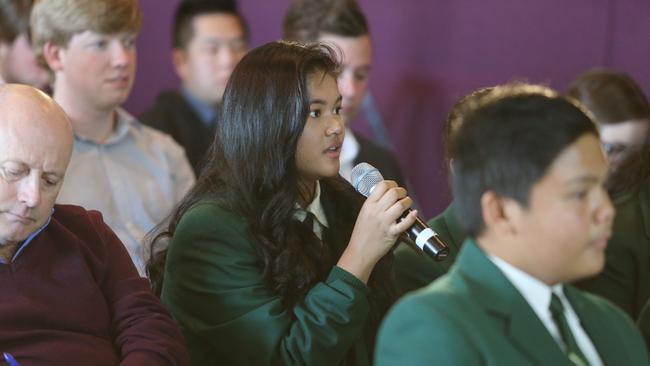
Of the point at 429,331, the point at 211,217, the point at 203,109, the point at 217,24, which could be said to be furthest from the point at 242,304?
the point at 217,24

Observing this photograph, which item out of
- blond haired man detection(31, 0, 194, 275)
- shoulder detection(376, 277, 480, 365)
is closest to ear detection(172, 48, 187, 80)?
blond haired man detection(31, 0, 194, 275)

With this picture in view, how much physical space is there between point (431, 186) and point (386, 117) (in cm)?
35

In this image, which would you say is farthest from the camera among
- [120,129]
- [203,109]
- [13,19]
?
[203,109]

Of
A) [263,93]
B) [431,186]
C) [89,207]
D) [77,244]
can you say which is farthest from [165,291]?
[431,186]

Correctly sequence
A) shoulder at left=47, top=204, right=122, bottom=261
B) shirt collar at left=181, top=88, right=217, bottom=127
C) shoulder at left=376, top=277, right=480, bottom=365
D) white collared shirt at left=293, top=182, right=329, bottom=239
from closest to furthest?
shoulder at left=376, top=277, right=480, bottom=365 < shoulder at left=47, top=204, right=122, bottom=261 < white collared shirt at left=293, top=182, right=329, bottom=239 < shirt collar at left=181, top=88, right=217, bottom=127

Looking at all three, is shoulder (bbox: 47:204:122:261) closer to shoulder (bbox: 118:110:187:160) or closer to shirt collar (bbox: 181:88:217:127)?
shoulder (bbox: 118:110:187:160)

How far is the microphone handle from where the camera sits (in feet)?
6.38

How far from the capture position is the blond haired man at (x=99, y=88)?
3100 millimetres

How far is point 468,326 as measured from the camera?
1521 mm

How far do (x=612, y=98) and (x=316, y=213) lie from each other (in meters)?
1.16

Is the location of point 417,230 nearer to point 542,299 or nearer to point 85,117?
point 542,299

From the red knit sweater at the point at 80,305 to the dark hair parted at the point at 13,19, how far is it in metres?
1.56

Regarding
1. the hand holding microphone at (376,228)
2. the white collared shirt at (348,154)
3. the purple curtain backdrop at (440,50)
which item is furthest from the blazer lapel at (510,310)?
the purple curtain backdrop at (440,50)

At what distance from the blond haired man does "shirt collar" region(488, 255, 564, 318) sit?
1.65 metres
